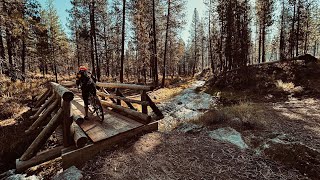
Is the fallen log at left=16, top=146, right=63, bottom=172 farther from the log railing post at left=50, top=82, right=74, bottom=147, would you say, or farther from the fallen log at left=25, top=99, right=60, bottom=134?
the fallen log at left=25, top=99, right=60, bottom=134

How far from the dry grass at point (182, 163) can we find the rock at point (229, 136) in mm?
331

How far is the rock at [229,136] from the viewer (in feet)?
17.5

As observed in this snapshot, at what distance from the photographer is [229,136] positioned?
584cm

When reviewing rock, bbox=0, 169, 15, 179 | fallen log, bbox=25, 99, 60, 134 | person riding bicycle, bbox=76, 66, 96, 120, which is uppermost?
person riding bicycle, bbox=76, 66, 96, 120

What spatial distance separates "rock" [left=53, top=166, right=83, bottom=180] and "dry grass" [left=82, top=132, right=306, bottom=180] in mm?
148

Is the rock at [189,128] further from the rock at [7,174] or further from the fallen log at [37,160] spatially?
the rock at [7,174]

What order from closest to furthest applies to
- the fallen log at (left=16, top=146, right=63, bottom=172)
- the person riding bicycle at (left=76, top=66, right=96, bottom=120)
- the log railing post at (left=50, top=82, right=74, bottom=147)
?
the fallen log at (left=16, top=146, right=63, bottom=172) → the log railing post at (left=50, top=82, right=74, bottom=147) → the person riding bicycle at (left=76, top=66, right=96, bottom=120)

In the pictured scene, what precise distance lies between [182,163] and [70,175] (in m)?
2.61

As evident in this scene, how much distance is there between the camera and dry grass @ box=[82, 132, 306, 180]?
12.9ft

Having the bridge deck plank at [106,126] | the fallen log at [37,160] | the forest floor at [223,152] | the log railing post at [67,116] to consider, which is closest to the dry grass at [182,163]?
the forest floor at [223,152]

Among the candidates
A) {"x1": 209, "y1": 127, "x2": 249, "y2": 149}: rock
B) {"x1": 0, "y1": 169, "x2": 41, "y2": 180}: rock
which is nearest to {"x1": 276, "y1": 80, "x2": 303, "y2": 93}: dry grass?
{"x1": 209, "y1": 127, "x2": 249, "y2": 149}: rock

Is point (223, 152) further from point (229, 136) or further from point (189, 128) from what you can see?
point (189, 128)

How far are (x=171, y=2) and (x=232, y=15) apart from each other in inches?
315

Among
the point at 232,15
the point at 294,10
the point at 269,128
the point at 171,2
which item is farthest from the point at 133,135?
the point at 294,10
